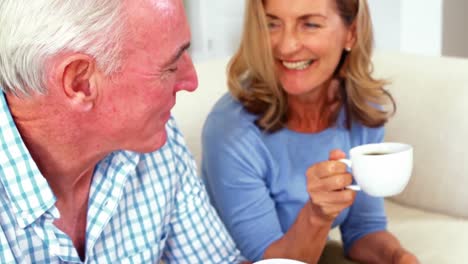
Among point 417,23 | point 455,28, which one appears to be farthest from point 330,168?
point 455,28

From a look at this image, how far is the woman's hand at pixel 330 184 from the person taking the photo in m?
1.36

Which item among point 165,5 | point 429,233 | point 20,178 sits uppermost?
point 165,5

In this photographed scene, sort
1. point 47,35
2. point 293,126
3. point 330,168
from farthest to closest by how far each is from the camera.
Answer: point 293,126 → point 330,168 → point 47,35

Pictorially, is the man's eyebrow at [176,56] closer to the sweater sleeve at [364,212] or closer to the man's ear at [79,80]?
the man's ear at [79,80]

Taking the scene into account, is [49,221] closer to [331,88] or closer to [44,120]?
[44,120]

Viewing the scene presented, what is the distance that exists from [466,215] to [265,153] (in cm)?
63

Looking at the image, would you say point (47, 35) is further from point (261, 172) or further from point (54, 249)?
point (261, 172)

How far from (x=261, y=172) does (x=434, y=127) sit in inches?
21.7

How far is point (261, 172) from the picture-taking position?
1627 millimetres

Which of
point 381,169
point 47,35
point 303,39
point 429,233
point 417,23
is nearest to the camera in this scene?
point 47,35

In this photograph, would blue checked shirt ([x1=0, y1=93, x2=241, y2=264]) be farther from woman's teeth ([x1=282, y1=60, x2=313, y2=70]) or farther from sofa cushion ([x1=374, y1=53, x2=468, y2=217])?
sofa cushion ([x1=374, y1=53, x2=468, y2=217])

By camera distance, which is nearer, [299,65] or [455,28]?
[299,65]

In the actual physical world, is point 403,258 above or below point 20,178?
below

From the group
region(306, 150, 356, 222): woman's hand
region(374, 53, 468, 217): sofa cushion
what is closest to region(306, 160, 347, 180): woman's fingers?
region(306, 150, 356, 222): woman's hand
